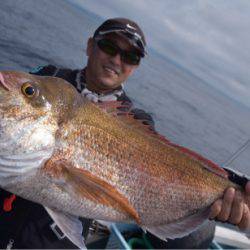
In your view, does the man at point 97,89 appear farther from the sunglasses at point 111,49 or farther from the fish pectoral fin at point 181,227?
the fish pectoral fin at point 181,227

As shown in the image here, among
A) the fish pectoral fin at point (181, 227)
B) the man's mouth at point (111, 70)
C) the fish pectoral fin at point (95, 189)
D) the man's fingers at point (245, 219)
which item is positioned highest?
the man's mouth at point (111, 70)

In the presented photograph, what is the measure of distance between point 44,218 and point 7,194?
1.75 feet

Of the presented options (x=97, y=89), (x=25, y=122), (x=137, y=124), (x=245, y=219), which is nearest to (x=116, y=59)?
(x=97, y=89)

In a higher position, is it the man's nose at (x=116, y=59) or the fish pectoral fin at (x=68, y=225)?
the man's nose at (x=116, y=59)

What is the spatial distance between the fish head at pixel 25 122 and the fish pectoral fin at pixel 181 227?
4.43 feet

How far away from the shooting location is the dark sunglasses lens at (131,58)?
180 inches

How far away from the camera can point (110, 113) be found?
10.9 ft

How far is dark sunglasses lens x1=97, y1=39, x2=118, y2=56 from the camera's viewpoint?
14.9 ft

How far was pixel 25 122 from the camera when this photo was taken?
2902 millimetres

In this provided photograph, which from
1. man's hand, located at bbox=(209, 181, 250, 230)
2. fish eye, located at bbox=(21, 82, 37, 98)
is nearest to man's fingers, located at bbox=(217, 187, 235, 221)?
man's hand, located at bbox=(209, 181, 250, 230)

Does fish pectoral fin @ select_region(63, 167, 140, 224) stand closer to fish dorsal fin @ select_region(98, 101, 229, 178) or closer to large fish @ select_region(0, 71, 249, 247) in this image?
large fish @ select_region(0, 71, 249, 247)

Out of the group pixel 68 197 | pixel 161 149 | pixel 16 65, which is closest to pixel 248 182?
pixel 161 149

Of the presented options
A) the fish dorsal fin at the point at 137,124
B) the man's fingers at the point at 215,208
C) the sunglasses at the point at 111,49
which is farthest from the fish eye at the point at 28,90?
the man's fingers at the point at 215,208

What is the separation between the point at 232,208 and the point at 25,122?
2.12 metres
